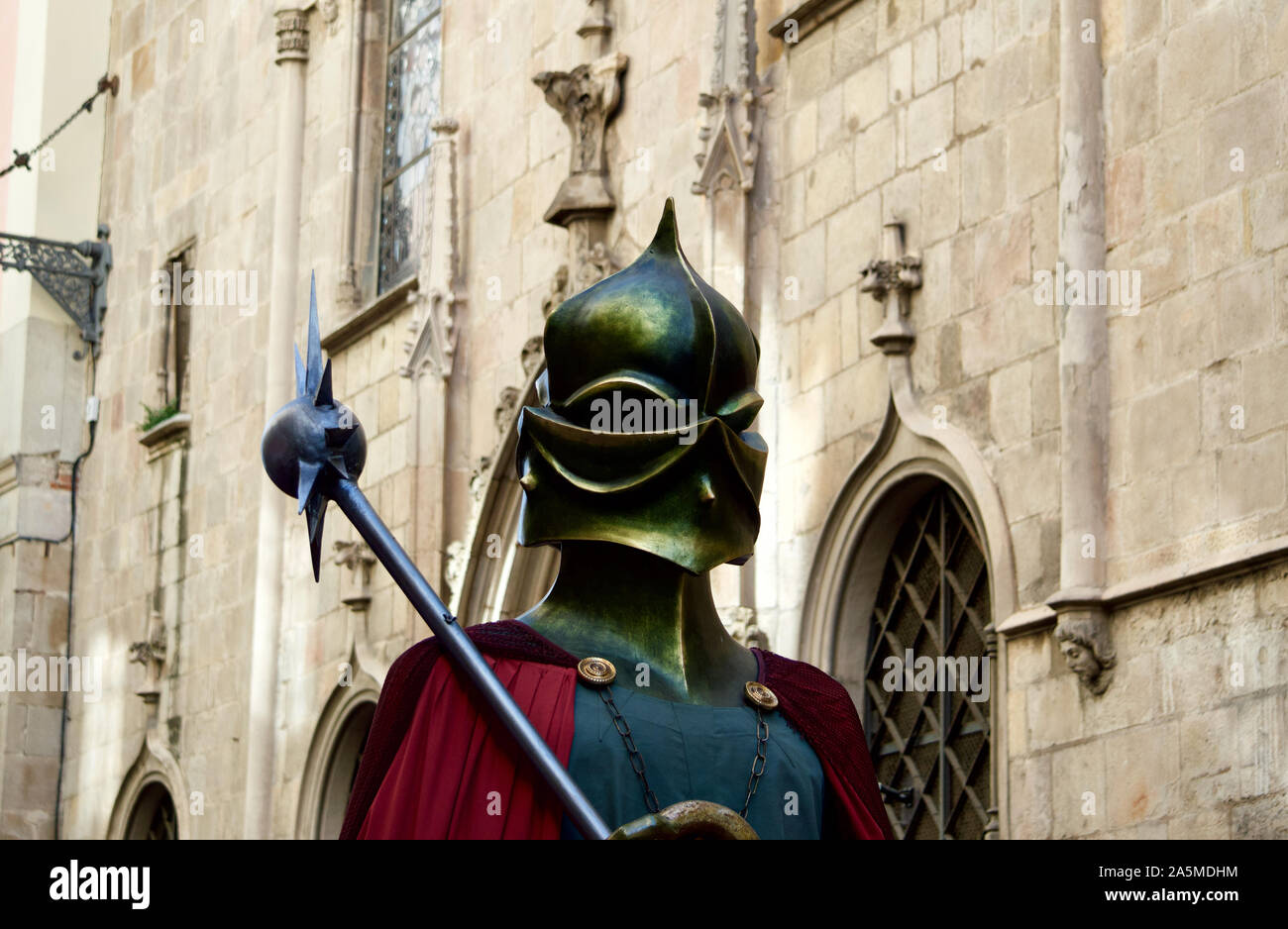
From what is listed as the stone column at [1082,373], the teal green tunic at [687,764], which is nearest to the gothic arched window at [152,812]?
the stone column at [1082,373]

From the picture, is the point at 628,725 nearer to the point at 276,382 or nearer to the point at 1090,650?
the point at 1090,650

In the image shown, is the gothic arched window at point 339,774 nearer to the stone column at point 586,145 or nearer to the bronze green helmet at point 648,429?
the stone column at point 586,145

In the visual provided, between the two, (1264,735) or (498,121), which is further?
(498,121)

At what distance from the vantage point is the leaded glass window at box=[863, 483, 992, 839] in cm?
1004

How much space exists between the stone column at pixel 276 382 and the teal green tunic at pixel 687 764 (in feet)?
44.3

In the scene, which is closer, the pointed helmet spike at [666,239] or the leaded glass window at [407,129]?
the pointed helmet spike at [666,239]

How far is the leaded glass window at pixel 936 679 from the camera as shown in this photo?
10039 millimetres

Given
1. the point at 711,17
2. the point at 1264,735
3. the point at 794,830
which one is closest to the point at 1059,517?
the point at 1264,735

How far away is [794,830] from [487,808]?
0.46 meters

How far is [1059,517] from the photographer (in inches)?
362

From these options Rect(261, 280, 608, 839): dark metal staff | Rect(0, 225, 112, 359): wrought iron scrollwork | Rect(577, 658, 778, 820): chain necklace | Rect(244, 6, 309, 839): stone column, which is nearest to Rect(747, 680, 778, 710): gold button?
Rect(577, 658, 778, 820): chain necklace
